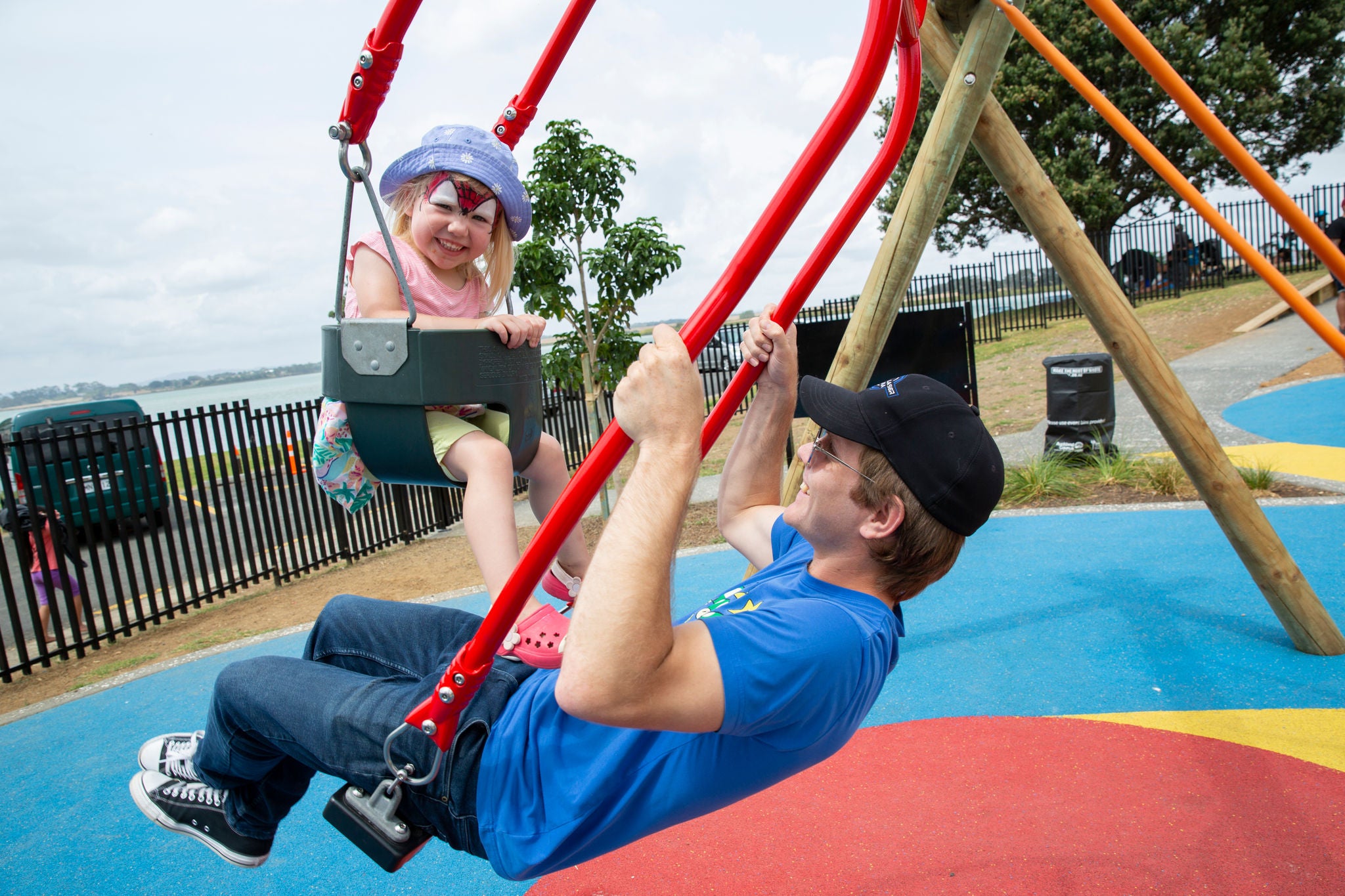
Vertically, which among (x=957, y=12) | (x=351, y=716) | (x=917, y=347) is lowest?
(x=351, y=716)

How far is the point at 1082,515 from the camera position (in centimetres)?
632

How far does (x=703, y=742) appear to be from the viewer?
1535 millimetres

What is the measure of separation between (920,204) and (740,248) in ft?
7.20

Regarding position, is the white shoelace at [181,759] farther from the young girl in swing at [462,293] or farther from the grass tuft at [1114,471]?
the grass tuft at [1114,471]

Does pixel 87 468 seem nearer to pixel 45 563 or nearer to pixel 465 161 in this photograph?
pixel 45 563

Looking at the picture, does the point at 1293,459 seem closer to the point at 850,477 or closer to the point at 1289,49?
the point at 850,477

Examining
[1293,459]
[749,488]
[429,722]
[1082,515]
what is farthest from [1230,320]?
[429,722]

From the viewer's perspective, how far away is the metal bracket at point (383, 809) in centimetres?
166

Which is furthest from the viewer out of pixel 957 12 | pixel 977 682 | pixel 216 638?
pixel 216 638

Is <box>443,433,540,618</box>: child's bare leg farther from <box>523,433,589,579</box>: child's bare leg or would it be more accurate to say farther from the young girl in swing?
<box>523,433,589,579</box>: child's bare leg

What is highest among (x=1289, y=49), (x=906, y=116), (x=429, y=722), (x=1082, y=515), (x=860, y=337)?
(x=1289, y=49)

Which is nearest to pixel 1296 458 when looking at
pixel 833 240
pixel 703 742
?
pixel 833 240

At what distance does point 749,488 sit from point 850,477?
0.59m

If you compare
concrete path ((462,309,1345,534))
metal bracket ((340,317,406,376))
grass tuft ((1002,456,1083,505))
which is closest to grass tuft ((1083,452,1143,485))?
grass tuft ((1002,456,1083,505))
